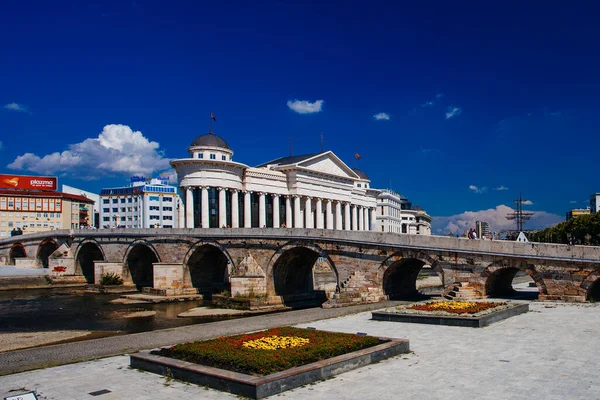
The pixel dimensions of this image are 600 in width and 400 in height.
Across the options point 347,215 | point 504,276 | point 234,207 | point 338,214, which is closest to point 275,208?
point 234,207

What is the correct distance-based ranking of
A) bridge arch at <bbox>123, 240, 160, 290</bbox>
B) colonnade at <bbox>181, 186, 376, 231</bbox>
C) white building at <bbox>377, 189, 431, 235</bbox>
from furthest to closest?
white building at <bbox>377, 189, 431, 235</bbox> < colonnade at <bbox>181, 186, 376, 231</bbox> < bridge arch at <bbox>123, 240, 160, 290</bbox>

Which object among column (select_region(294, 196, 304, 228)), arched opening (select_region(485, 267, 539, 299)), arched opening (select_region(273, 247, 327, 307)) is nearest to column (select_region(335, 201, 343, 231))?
column (select_region(294, 196, 304, 228))

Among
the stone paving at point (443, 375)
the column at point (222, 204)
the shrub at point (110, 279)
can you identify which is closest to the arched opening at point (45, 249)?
the shrub at point (110, 279)

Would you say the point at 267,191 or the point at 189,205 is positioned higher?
the point at 267,191

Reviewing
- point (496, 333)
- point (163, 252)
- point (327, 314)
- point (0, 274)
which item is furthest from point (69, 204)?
point (496, 333)

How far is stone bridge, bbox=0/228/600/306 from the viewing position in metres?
24.7

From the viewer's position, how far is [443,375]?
11.3 m

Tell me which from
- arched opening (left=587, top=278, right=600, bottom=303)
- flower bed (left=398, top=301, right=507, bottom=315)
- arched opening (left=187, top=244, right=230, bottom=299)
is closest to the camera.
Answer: flower bed (left=398, top=301, right=507, bottom=315)

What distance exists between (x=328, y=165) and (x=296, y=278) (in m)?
38.7

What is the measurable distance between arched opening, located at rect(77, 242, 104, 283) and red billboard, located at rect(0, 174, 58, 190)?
4539cm

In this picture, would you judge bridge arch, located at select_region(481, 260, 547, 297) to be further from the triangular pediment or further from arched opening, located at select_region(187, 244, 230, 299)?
the triangular pediment

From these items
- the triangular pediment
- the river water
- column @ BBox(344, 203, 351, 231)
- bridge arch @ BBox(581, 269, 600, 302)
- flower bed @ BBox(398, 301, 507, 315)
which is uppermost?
the triangular pediment

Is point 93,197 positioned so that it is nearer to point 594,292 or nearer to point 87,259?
point 87,259

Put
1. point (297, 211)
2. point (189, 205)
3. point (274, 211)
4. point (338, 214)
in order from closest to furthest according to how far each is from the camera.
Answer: point (189, 205)
point (274, 211)
point (297, 211)
point (338, 214)
